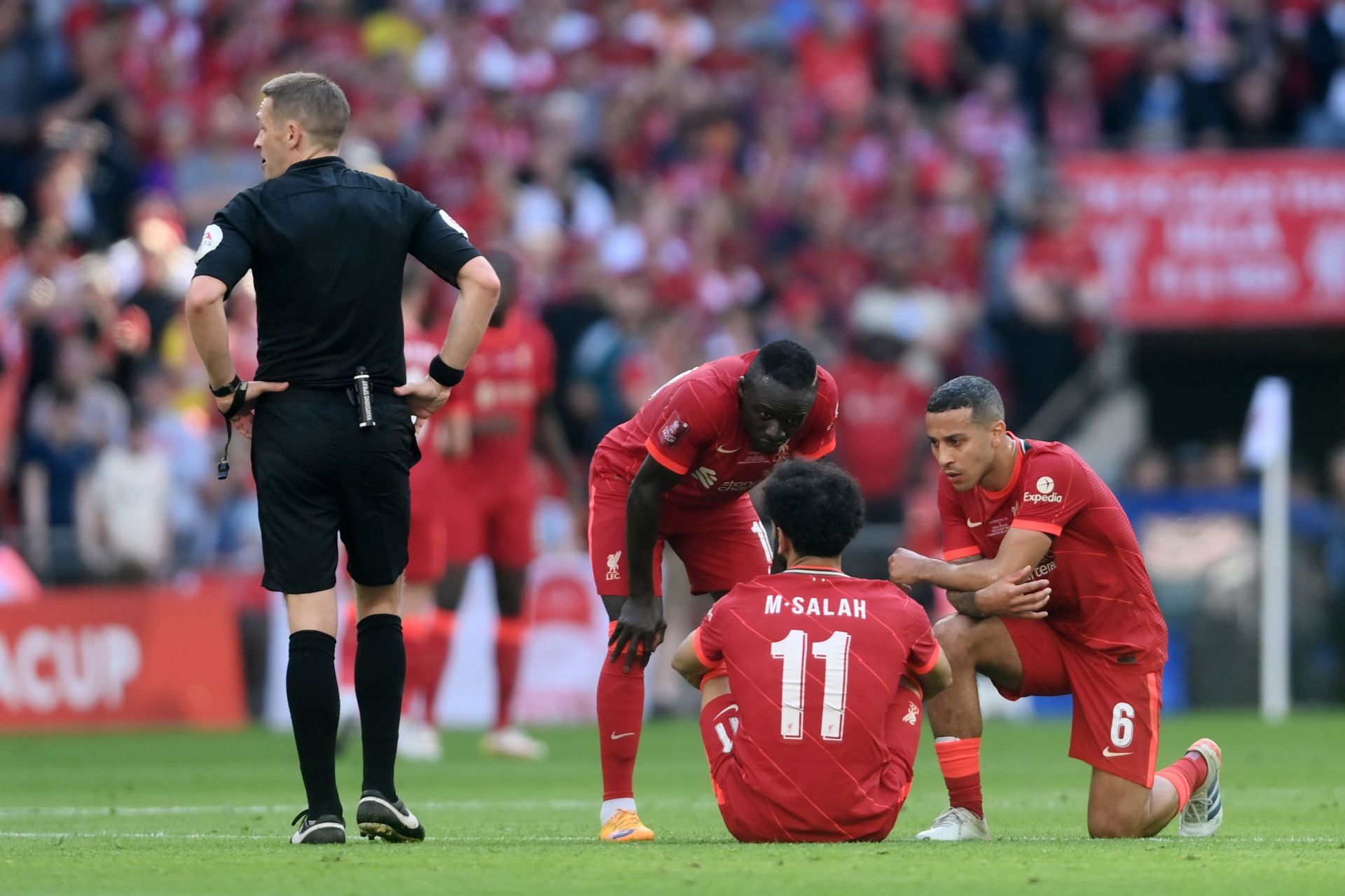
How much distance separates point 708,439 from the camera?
768 cm

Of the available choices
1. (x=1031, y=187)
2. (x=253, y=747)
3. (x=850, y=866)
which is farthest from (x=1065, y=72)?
(x=850, y=866)

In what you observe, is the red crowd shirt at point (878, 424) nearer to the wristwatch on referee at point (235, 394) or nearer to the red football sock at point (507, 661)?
the red football sock at point (507, 661)

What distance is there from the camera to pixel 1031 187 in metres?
19.1

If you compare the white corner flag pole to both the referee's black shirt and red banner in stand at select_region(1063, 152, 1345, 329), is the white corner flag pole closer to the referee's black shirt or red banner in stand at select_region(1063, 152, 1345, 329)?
red banner in stand at select_region(1063, 152, 1345, 329)

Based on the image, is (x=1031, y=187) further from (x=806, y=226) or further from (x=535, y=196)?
(x=535, y=196)

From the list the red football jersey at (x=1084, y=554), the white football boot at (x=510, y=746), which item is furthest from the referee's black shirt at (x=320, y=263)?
the white football boot at (x=510, y=746)

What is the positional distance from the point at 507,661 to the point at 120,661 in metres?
3.95

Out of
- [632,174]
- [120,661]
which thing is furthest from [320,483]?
[632,174]

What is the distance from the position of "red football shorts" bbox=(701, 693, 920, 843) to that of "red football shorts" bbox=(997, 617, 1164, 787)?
0.86m

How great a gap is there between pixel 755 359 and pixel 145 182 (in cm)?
1150

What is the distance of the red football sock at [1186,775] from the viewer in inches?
304

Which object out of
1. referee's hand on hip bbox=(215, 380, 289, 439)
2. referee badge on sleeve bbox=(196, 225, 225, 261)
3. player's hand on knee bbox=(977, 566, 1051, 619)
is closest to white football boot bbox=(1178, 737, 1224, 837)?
player's hand on knee bbox=(977, 566, 1051, 619)

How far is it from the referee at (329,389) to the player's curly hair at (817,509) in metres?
1.15

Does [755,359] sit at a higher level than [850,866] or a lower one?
higher
